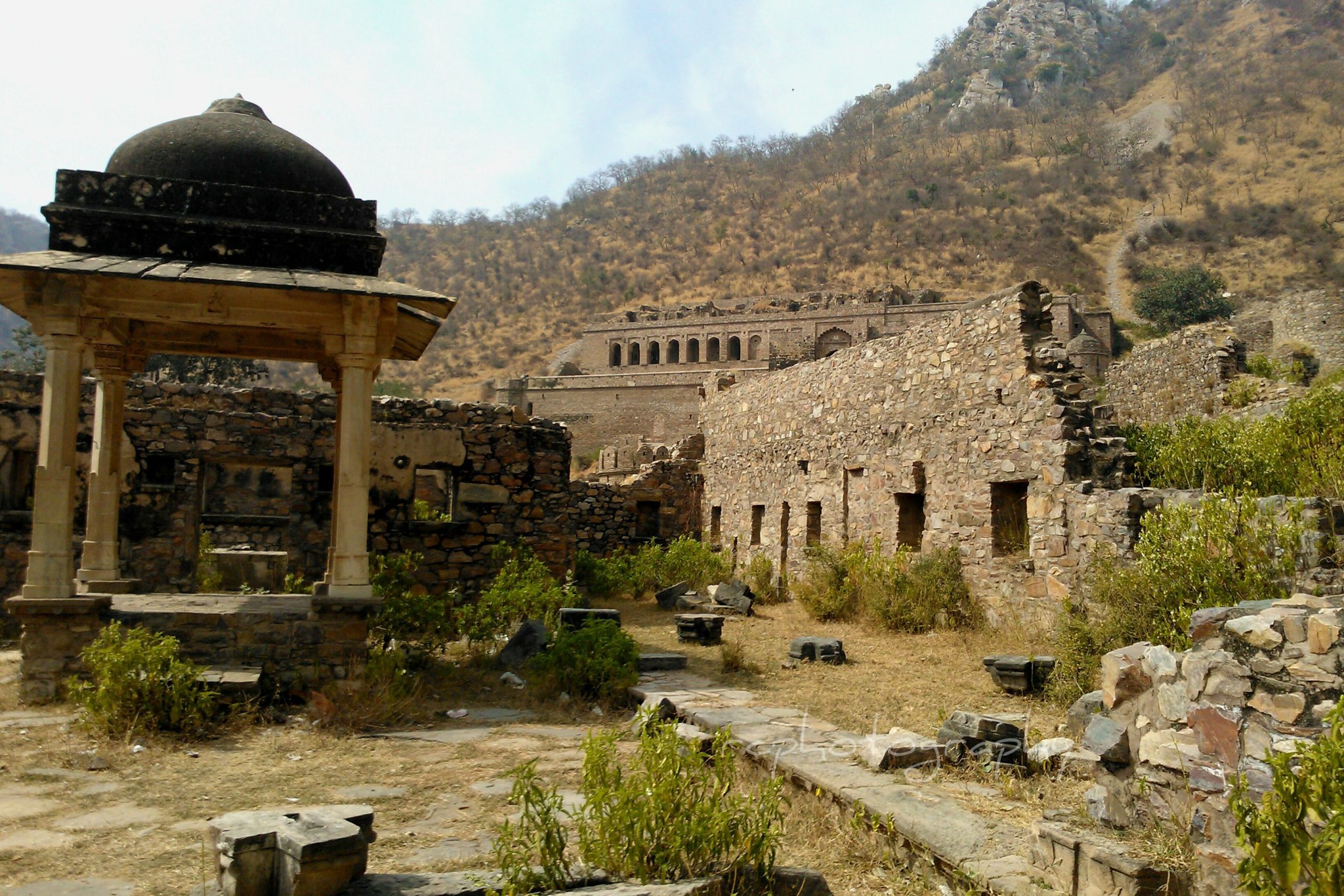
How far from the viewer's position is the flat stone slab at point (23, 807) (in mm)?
4418

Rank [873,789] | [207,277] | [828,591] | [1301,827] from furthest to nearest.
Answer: [828,591] < [207,277] < [873,789] < [1301,827]

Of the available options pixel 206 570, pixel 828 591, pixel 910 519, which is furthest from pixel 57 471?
pixel 910 519

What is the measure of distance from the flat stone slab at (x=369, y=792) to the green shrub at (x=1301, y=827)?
157 inches

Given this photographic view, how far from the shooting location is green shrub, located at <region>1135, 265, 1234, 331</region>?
43688mm

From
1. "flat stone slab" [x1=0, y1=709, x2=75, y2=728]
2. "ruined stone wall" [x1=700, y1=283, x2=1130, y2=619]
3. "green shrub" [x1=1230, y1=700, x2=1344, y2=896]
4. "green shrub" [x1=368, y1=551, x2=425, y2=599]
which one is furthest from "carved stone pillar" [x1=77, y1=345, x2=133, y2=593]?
"ruined stone wall" [x1=700, y1=283, x2=1130, y2=619]

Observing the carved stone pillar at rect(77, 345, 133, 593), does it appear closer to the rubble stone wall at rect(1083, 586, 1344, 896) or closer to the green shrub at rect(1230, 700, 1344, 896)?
the rubble stone wall at rect(1083, 586, 1344, 896)

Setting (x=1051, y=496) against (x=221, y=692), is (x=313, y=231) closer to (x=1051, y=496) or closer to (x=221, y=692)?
(x=221, y=692)

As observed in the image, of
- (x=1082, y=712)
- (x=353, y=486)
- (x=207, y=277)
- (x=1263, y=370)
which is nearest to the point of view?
(x=1082, y=712)

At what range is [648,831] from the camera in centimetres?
352

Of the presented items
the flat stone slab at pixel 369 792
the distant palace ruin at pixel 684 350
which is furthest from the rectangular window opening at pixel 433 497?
the distant palace ruin at pixel 684 350

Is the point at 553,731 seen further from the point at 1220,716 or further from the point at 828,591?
the point at 828,591

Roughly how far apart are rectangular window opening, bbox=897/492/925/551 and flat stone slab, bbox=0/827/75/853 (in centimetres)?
1033

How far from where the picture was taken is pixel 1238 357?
16.5m

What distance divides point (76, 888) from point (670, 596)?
36.8 feet
